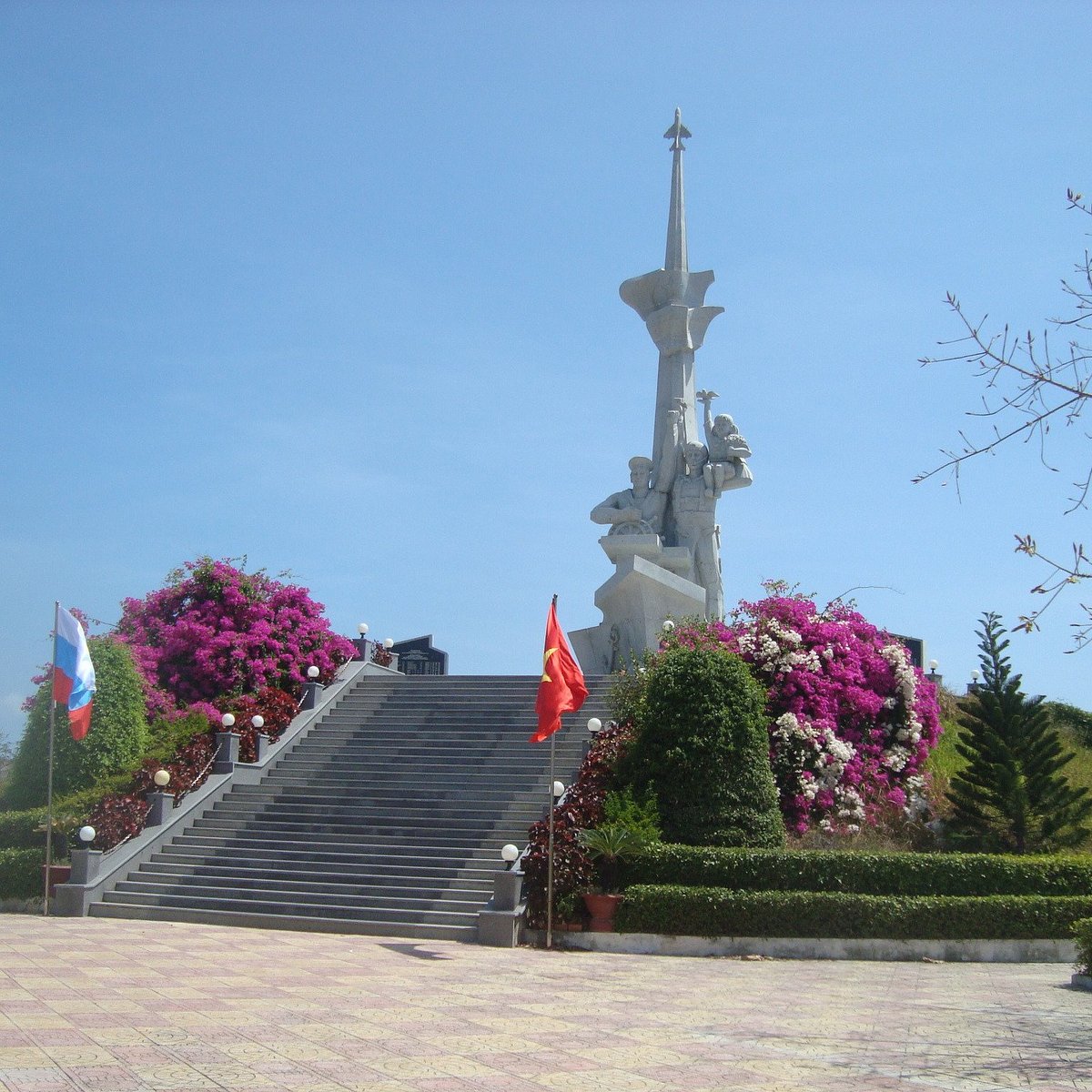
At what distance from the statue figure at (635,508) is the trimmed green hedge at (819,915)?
37.3 feet

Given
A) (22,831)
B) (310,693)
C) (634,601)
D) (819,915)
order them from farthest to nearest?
(634,601) < (310,693) < (22,831) < (819,915)

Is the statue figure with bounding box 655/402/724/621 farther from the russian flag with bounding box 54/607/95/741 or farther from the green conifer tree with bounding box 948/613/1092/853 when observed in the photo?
the russian flag with bounding box 54/607/95/741

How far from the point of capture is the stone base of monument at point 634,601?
71.7 feet

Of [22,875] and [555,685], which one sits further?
[22,875]

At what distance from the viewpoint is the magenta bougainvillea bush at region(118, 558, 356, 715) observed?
2352 centimetres

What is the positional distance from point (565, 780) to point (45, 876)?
6.67 m

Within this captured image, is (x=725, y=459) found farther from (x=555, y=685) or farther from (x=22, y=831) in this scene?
(x=22, y=831)

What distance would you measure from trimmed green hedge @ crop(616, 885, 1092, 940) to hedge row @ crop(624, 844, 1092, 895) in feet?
0.65

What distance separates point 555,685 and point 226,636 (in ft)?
39.6

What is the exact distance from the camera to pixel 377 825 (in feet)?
52.7

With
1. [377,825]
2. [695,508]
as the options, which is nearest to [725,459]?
[695,508]

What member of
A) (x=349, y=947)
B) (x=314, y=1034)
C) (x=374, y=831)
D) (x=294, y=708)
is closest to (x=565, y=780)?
(x=374, y=831)

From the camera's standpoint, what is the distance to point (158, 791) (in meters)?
16.7

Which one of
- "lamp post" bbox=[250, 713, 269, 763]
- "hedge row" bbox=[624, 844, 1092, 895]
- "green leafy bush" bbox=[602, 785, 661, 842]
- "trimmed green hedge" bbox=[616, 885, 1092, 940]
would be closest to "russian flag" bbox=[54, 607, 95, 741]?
"lamp post" bbox=[250, 713, 269, 763]
